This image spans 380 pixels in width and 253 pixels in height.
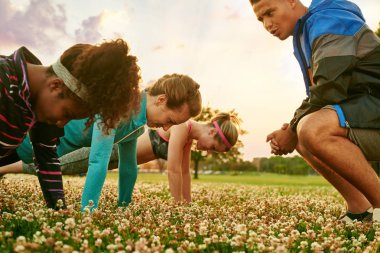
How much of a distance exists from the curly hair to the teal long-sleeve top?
0.82 m

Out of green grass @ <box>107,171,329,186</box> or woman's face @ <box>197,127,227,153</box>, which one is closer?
woman's face @ <box>197,127,227,153</box>

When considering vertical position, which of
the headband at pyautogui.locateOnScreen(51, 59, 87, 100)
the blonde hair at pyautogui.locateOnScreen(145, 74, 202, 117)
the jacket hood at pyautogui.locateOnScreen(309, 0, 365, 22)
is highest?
the jacket hood at pyautogui.locateOnScreen(309, 0, 365, 22)

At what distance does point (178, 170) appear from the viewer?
27.0ft

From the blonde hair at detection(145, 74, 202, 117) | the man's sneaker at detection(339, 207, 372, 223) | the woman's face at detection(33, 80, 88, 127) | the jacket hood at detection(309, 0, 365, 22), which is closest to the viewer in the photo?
the woman's face at detection(33, 80, 88, 127)

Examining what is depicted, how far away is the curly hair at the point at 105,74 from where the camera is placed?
4.16m

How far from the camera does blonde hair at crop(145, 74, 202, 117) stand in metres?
6.86

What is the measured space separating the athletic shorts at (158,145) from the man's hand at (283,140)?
411 cm

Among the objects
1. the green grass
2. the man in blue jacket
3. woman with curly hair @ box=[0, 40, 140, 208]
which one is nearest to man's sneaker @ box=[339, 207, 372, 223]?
the man in blue jacket

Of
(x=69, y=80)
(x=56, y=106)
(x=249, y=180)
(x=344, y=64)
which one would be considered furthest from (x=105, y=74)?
(x=249, y=180)

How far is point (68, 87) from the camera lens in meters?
4.19

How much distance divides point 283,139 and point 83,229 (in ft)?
11.0

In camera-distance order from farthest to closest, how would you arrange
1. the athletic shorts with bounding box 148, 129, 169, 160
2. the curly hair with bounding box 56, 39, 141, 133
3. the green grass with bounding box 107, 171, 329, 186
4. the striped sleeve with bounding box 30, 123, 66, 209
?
the green grass with bounding box 107, 171, 329, 186
the athletic shorts with bounding box 148, 129, 169, 160
the striped sleeve with bounding box 30, 123, 66, 209
the curly hair with bounding box 56, 39, 141, 133

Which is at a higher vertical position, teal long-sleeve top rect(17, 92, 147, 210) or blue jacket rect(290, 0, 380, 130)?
blue jacket rect(290, 0, 380, 130)

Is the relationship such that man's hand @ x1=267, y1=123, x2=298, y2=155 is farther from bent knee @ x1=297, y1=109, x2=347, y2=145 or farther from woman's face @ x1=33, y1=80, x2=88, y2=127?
woman's face @ x1=33, y1=80, x2=88, y2=127
